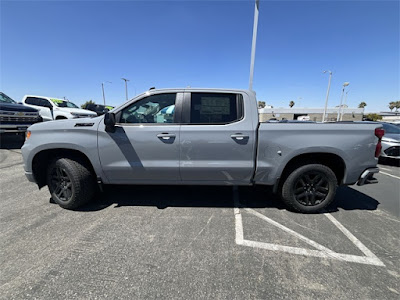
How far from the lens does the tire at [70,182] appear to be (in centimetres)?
304

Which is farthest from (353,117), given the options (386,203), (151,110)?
(151,110)

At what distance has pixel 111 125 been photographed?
2.83m

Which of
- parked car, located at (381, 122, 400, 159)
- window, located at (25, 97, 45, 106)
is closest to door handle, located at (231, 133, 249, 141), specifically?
parked car, located at (381, 122, 400, 159)

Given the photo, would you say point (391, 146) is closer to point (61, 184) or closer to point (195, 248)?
point (195, 248)

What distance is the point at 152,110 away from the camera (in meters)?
3.07

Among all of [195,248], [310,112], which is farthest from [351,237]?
[310,112]

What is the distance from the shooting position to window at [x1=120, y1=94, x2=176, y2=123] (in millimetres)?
3006

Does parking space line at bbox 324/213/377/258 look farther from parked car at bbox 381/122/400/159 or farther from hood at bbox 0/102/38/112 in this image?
hood at bbox 0/102/38/112

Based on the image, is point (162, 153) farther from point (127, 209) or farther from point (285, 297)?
point (285, 297)

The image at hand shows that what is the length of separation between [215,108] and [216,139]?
52 cm

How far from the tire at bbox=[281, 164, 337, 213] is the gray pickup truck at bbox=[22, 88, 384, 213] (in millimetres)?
15

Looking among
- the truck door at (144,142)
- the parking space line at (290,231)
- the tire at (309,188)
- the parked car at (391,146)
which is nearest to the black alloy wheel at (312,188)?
the tire at (309,188)

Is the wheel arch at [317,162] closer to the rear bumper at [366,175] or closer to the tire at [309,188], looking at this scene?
the tire at [309,188]

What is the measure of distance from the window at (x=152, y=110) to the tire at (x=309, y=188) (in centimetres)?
217
